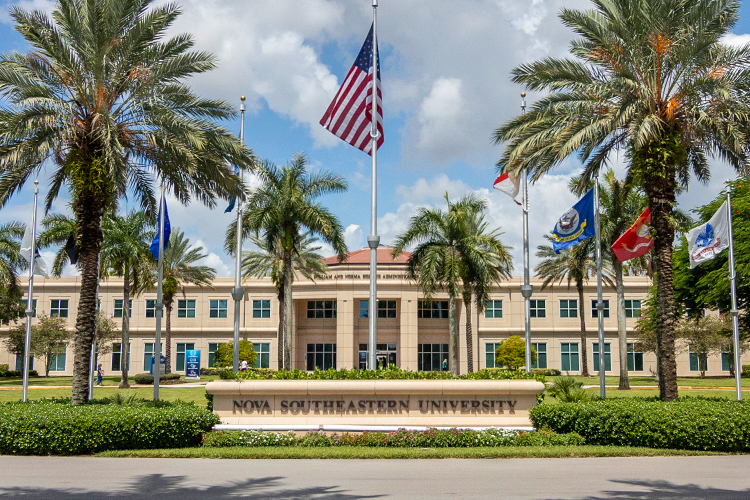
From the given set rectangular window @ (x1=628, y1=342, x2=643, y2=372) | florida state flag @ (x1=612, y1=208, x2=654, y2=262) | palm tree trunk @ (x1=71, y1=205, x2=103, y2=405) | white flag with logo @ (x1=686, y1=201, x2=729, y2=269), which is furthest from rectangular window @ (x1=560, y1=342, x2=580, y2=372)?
palm tree trunk @ (x1=71, y1=205, x2=103, y2=405)

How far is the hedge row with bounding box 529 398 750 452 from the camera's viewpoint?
515 inches

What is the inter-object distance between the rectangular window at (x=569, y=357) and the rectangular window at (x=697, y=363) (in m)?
8.77

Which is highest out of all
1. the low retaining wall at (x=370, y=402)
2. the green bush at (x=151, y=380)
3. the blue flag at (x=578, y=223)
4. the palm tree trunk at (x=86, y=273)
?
the blue flag at (x=578, y=223)

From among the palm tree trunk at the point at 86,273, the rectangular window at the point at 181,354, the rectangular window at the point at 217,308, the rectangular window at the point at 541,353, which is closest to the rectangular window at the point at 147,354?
the rectangular window at the point at 181,354

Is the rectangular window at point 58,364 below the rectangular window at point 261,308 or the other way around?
below

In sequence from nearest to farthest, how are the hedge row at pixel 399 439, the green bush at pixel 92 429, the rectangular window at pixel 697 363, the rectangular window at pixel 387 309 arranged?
the green bush at pixel 92 429 → the hedge row at pixel 399 439 → the rectangular window at pixel 697 363 → the rectangular window at pixel 387 309

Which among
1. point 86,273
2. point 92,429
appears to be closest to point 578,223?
point 86,273

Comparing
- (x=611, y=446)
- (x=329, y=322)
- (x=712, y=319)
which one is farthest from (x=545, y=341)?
(x=611, y=446)

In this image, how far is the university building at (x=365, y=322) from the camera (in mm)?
52844

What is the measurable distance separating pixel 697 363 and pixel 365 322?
2732cm

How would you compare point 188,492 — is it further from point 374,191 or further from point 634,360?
point 634,360

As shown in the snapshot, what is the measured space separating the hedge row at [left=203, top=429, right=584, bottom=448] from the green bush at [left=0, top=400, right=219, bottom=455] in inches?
26.8

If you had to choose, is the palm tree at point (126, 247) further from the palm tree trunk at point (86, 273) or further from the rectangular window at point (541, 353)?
the rectangular window at point (541, 353)

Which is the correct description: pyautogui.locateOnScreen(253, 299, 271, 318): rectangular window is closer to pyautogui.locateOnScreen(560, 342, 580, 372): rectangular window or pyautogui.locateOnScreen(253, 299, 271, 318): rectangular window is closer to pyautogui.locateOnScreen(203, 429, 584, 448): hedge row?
pyautogui.locateOnScreen(560, 342, 580, 372): rectangular window
